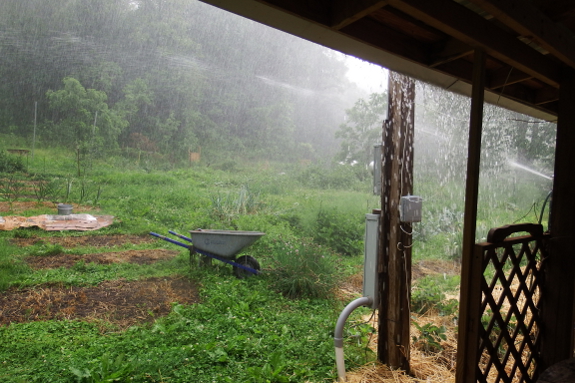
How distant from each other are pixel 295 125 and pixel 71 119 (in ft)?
16.2

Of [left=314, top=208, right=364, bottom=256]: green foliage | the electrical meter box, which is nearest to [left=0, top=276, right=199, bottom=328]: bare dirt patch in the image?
the electrical meter box

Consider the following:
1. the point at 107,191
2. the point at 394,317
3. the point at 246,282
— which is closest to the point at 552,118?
the point at 394,317

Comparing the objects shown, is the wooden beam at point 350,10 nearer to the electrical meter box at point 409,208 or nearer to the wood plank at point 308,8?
the wood plank at point 308,8

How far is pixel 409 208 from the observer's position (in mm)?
2502

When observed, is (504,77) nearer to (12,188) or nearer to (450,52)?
(450,52)

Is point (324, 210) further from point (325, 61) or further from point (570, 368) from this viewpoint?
point (570, 368)

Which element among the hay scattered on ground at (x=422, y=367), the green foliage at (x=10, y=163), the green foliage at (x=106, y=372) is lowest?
the green foliage at (x=106, y=372)

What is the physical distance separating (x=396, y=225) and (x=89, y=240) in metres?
4.02

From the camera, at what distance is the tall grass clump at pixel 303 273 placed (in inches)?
168

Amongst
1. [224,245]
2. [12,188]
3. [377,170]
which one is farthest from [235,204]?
[377,170]

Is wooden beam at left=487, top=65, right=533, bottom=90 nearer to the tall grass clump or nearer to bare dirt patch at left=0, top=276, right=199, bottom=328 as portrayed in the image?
the tall grass clump

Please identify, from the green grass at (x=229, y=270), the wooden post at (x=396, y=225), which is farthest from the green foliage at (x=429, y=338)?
the green grass at (x=229, y=270)

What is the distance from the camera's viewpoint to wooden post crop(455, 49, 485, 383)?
1.55m

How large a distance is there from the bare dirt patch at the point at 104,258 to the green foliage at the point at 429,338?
3399 mm
